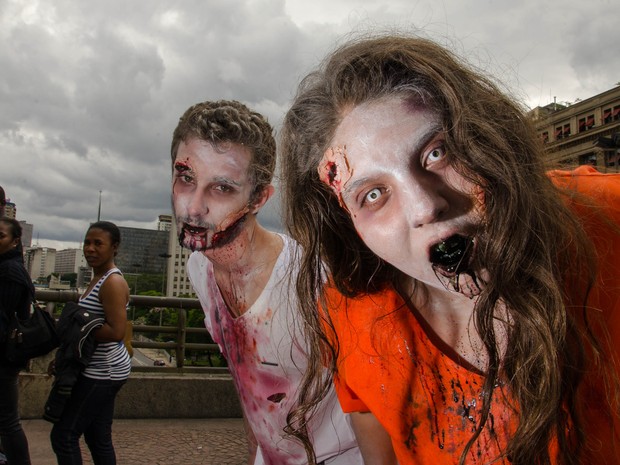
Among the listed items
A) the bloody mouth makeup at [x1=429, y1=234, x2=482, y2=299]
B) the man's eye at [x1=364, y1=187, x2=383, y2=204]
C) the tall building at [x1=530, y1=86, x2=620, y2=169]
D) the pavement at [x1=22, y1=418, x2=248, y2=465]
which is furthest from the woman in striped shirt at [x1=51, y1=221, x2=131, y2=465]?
the tall building at [x1=530, y1=86, x2=620, y2=169]

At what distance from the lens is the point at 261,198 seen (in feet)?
6.21

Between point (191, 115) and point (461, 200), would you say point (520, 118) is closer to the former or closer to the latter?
point (461, 200)

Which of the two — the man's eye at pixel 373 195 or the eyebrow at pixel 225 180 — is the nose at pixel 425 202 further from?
the eyebrow at pixel 225 180

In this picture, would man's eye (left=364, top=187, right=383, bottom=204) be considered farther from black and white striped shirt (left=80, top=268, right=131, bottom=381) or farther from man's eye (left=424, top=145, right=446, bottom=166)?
black and white striped shirt (left=80, top=268, right=131, bottom=381)

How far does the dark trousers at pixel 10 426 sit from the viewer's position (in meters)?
2.72

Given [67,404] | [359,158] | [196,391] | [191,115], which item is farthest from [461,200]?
[196,391]

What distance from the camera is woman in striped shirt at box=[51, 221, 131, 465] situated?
100 inches

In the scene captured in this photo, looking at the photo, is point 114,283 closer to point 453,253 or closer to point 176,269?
point 176,269

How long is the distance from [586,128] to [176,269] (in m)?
23.9

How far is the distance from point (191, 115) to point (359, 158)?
1001mm

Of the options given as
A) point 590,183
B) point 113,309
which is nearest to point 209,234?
point 113,309

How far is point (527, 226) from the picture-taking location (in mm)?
969

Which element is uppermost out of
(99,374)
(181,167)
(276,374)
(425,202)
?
(181,167)

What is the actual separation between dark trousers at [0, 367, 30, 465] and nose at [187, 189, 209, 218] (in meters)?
1.75
